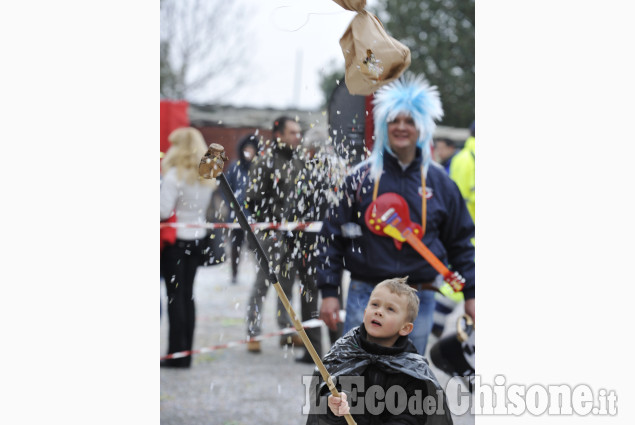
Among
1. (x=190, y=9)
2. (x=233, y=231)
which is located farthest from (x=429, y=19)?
(x=233, y=231)

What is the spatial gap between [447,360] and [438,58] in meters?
15.1

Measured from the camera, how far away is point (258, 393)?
448 cm

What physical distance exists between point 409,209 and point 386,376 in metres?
0.95

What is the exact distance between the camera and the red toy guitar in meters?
3.15

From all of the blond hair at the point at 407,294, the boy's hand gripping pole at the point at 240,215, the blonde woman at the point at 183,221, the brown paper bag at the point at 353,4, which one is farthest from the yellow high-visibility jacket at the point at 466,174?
the boy's hand gripping pole at the point at 240,215

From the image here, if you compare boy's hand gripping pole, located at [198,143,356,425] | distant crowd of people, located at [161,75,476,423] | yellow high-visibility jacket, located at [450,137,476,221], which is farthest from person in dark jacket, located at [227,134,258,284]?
boy's hand gripping pole, located at [198,143,356,425]

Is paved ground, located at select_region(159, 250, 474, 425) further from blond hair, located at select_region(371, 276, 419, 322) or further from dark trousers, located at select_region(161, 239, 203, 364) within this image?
blond hair, located at select_region(371, 276, 419, 322)

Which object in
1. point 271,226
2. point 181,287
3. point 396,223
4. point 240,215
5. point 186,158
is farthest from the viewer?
point 181,287

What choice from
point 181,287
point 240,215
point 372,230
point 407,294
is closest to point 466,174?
point 181,287

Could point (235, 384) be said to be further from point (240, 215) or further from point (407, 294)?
point (240, 215)

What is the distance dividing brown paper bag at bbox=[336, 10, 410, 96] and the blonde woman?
7.86 ft

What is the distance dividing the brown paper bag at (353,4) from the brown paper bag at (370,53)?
23mm

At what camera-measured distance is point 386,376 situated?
247cm
